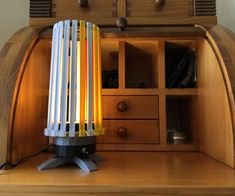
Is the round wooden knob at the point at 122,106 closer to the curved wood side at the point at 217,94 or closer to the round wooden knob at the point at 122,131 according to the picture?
the round wooden knob at the point at 122,131

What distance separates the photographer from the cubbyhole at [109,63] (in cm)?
99

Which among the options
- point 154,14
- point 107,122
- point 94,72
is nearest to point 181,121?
point 107,122

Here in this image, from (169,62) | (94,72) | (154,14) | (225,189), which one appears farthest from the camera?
(169,62)

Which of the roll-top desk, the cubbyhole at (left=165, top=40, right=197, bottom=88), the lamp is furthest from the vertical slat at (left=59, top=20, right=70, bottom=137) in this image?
the cubbyhole at (left=165, top=40, right=197, bottom=88)

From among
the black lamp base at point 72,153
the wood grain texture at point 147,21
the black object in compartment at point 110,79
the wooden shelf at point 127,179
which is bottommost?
the wooden shelf at point 127,179

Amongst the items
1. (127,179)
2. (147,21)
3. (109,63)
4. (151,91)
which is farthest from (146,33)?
(127,179)

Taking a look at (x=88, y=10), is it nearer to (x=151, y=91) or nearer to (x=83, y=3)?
(x=83, y=3)

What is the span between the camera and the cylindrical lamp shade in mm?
631

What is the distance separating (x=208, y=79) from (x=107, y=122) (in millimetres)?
358

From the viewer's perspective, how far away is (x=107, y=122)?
3.08 ft

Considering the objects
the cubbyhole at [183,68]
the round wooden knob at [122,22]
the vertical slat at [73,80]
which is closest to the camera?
the vertical slat at [73,80]

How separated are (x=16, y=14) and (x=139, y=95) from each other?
0.71 m

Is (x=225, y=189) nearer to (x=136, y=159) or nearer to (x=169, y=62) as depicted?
(x=136, y=159)

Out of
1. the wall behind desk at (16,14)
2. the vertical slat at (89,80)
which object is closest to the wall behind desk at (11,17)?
the wall behind desk at (16,14)
